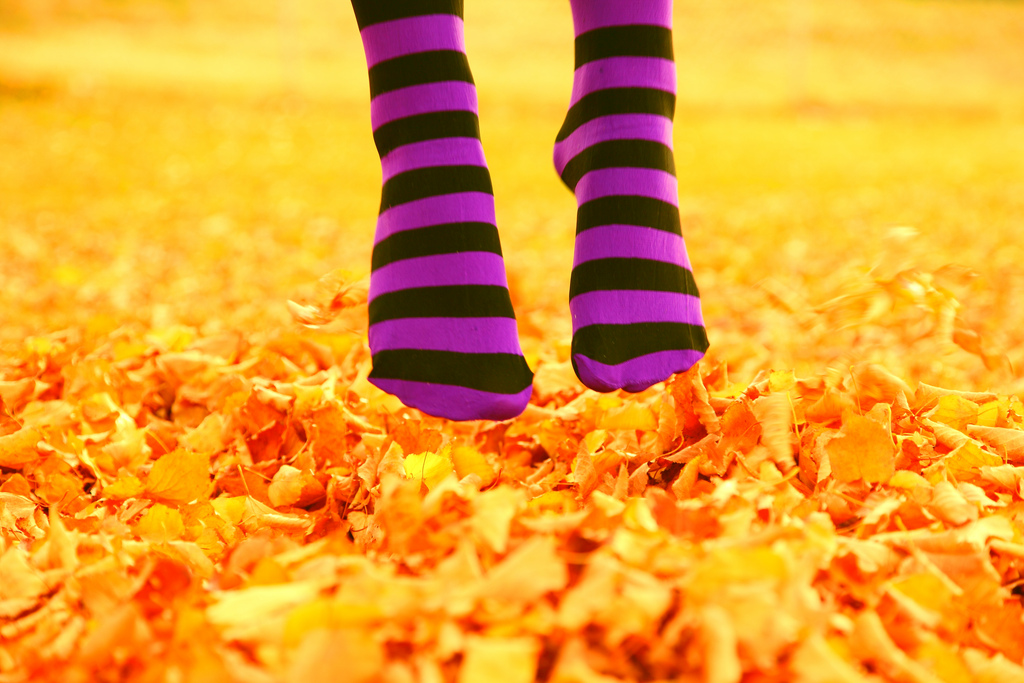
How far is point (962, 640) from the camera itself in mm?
802

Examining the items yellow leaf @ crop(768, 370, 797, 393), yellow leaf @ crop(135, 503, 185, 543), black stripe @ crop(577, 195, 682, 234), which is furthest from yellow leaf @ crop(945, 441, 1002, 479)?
yellow leaf @ crop(135, 503, 185, 543)

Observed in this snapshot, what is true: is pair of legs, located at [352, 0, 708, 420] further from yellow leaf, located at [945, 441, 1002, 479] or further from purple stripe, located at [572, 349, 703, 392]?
yellow leaf, located at [945, 441, 1002, 479]

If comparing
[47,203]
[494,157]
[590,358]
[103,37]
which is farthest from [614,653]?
[103,37]

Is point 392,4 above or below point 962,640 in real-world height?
above

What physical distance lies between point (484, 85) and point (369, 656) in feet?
37.4

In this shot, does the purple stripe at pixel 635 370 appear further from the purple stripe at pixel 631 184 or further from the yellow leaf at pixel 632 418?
the purple stripe at pixel 631 184

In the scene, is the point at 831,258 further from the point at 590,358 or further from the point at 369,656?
the point at 369,656

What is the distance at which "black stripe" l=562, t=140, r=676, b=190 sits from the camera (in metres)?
1.25

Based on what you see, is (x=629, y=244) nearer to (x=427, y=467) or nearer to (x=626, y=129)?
(x=626, y=129)

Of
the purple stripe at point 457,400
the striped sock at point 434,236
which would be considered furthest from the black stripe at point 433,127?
the purple stripe at point 457,400

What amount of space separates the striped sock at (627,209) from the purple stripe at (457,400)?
0.11m

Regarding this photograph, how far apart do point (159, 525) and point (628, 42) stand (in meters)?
0.90

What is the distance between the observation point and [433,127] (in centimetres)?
120

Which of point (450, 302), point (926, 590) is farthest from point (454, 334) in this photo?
point (926, 590)
